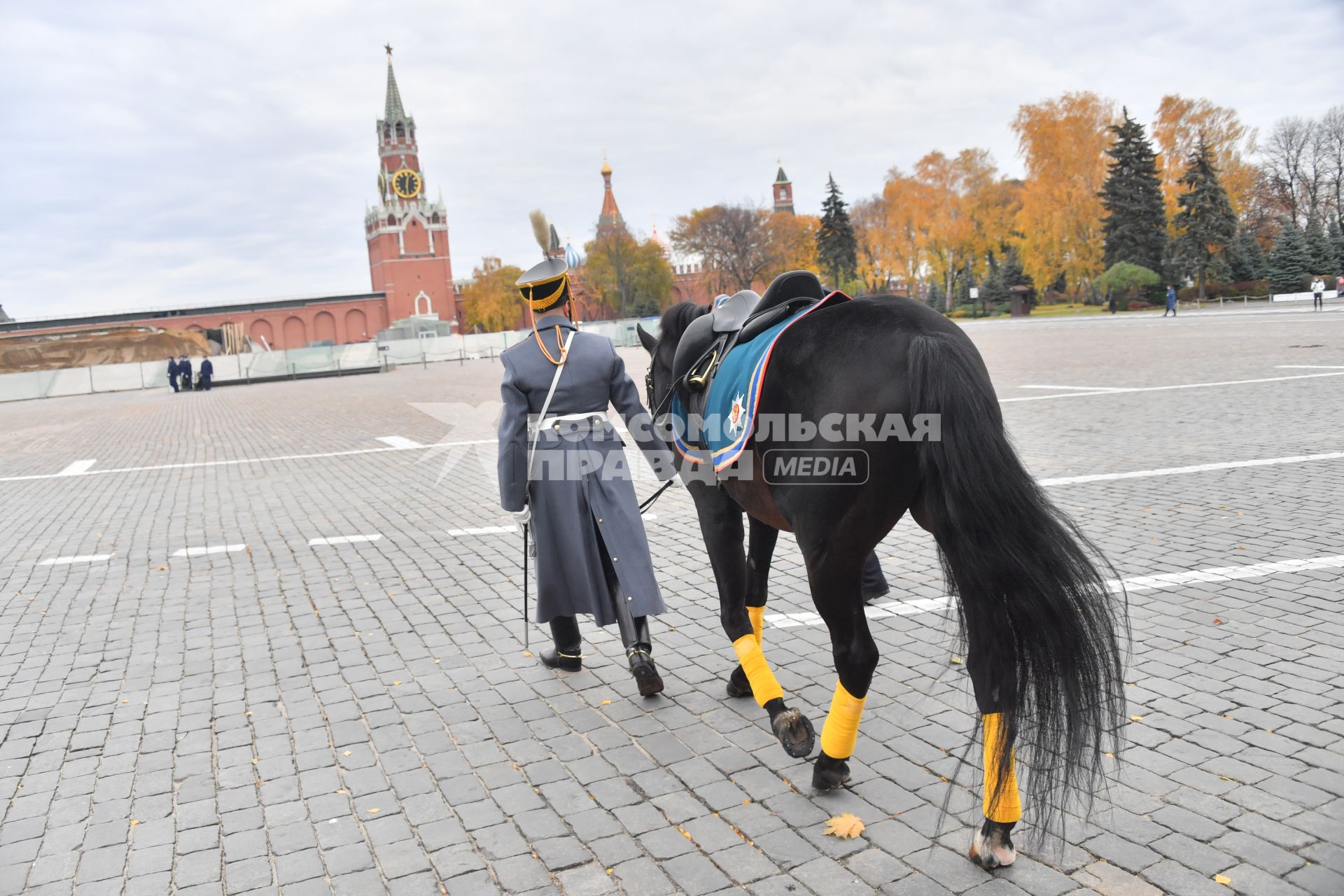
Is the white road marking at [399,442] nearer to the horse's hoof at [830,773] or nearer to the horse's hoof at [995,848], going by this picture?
the horse's hoof at [830,773]

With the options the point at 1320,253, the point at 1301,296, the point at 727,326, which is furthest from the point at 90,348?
the point at 1320,253

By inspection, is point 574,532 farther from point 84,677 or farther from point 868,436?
point 84,677

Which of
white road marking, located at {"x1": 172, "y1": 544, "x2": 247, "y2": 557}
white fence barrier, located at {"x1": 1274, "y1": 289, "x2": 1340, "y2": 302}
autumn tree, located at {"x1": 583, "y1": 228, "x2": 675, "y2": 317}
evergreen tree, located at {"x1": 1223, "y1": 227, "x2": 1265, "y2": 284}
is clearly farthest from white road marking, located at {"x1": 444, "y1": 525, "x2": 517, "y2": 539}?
autumn tree, located at {"x1": 583, "y1": 228, "x2": 675, "y2": 317}

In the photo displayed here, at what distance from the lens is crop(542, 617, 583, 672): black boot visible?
4801mm

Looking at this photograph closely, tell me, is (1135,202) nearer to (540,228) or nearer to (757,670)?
(540,228)

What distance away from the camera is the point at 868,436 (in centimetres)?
295

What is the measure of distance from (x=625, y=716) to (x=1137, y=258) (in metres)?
52.6

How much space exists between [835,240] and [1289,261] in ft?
105

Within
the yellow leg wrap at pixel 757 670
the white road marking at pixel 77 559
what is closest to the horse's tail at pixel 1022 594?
the yellow leg wrap at pixel 757 670

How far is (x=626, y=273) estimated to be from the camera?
7725 centimetres

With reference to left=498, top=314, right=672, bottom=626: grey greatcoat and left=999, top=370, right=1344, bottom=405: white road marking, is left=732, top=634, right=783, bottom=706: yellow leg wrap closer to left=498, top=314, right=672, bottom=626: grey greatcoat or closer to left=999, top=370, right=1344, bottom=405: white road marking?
left=498, top=314, right=672, bottom=626: grey greatcoat

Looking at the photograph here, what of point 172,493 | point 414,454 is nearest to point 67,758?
point 172,493

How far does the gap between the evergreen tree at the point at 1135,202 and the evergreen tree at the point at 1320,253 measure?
7177 millimetres

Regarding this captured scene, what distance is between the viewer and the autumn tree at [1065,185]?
49.6 meters
